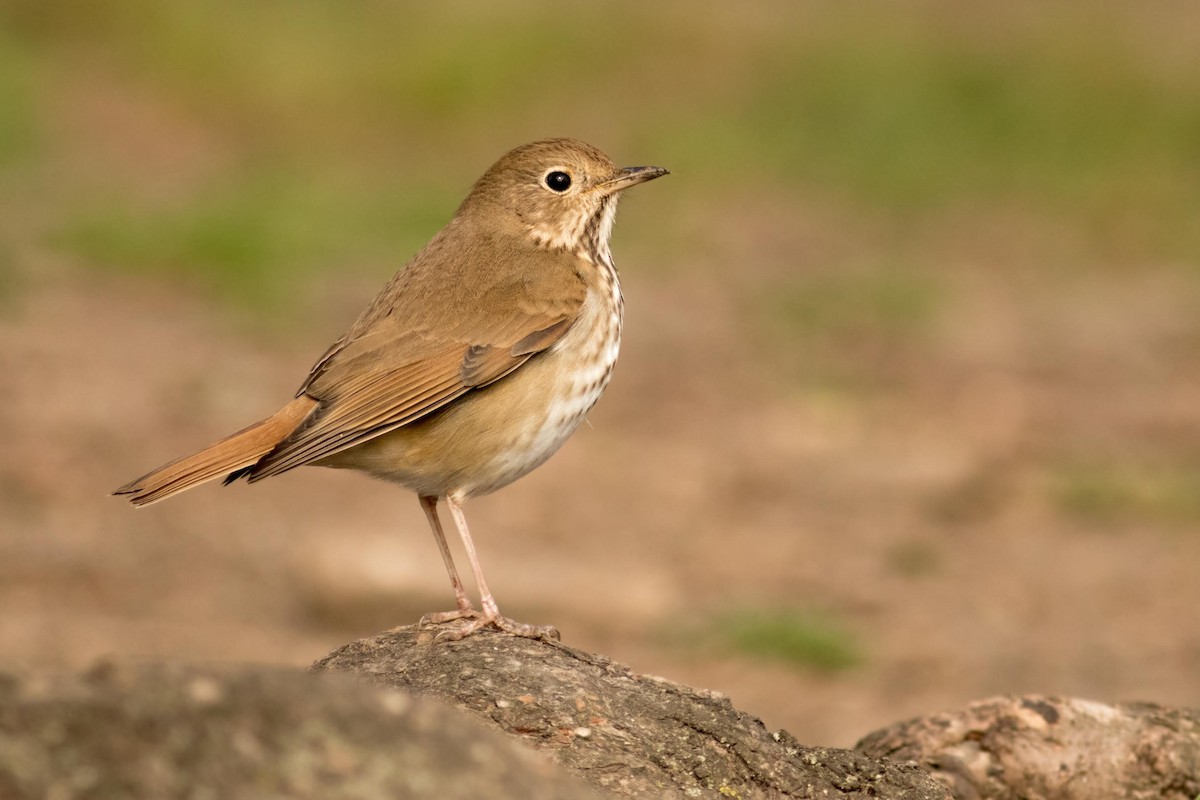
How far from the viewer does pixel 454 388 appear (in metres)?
5.69

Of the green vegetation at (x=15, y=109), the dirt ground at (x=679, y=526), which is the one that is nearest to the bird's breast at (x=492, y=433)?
the dirt ground at (x=679, y=526)

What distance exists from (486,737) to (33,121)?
47.3ft

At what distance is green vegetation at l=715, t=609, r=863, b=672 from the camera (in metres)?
8.64

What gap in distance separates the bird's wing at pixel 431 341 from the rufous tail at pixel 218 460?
0.05 meters

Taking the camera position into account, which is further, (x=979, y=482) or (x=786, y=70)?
(x=786, y=70)

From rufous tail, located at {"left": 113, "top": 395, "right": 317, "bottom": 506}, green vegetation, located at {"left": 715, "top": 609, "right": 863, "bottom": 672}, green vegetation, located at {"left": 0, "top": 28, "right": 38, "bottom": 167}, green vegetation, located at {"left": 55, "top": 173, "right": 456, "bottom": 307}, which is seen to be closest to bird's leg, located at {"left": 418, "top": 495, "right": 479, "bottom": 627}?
rufous tail, located at {"left": 113, "top": 395, "right": 317, "bottom": 506}

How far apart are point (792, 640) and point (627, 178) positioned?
10.3 feet

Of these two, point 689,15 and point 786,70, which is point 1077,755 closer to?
point 786,70

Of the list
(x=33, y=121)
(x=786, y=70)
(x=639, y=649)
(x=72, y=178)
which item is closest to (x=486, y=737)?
(x=639, y=649)

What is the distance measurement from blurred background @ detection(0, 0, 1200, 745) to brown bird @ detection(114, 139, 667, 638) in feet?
8.21

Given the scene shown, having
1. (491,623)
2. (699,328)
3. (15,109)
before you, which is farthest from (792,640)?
(15,109)

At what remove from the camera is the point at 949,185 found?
1725cm

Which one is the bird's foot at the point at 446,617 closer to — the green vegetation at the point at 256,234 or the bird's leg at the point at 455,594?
the bird's leg at the point at 455,594

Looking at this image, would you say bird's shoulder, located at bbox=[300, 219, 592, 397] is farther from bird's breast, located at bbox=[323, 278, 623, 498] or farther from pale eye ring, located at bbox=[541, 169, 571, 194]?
pale eye ring, located at bbox=[541, 169, 571, 194]
